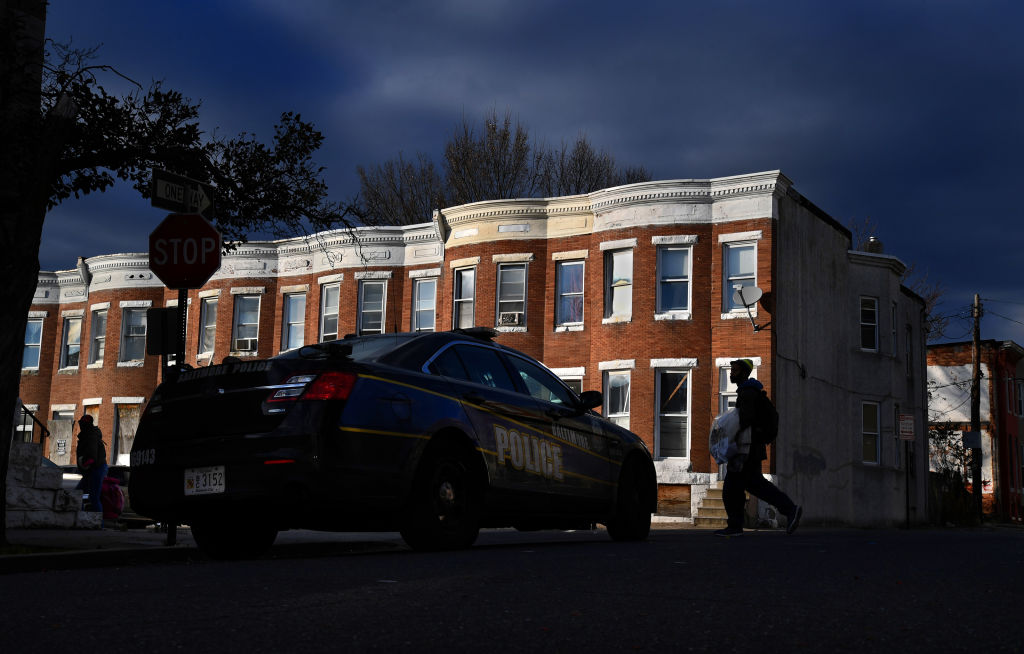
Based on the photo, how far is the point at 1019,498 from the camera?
47625 mm

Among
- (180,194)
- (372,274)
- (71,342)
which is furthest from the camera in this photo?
(71,342)

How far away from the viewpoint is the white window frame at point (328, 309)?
33.1 m

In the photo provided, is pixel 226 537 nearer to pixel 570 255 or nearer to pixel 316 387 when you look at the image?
pixel 316 387

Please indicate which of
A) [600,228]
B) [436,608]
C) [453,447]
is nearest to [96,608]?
[436,608]

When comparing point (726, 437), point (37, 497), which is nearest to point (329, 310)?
point (37, 497)

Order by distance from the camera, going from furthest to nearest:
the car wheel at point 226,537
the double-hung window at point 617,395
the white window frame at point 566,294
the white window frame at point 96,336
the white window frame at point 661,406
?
the white window frame at point 96,336, the white window frame at point 566,294, the double-hung window at point 617,395, the white window frame at point 661,406, the car wheel at point 226,537

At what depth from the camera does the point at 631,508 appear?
10680mm

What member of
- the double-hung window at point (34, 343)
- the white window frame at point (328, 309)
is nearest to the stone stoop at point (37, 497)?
the white window frame at point (328, 309)

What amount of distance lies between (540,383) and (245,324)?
26477 mm

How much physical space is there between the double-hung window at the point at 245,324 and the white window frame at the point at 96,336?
570cm

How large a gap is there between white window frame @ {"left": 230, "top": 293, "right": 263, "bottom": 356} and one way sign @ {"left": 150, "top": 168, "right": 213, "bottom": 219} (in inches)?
993

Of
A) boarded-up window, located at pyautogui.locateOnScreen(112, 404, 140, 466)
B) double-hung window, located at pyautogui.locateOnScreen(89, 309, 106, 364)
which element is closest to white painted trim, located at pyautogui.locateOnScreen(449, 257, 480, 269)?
boarded-up window, located at pyautogui.locateOnScreen(112, 404, 140, 466)

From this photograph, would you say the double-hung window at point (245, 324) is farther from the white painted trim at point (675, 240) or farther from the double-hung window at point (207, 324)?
the white painted trim at point (675, 240)

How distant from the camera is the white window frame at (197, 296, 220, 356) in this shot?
117 ft
